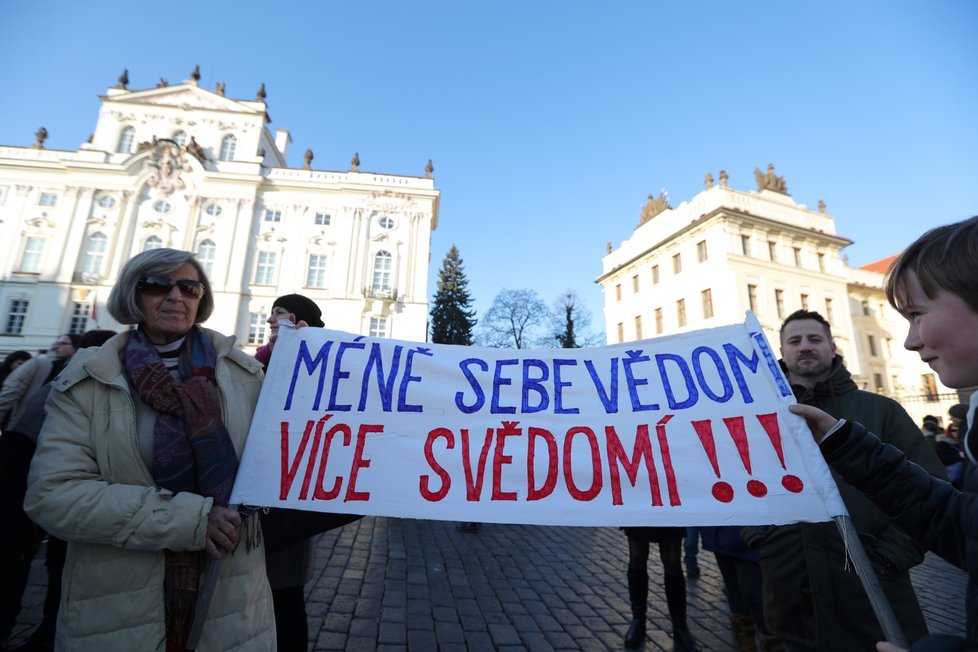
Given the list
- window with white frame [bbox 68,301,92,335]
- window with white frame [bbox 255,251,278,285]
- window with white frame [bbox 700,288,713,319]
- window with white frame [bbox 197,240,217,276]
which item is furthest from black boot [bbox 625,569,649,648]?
window with white frame [bbox 68,301,92,335]

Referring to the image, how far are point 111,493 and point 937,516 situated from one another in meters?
2.51

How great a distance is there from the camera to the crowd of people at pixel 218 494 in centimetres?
124

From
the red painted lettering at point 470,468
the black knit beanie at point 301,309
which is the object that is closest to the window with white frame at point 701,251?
the black knit beanie at point 301,309

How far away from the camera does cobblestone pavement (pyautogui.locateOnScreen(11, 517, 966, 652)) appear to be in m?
3.26

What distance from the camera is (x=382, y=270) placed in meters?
29.9

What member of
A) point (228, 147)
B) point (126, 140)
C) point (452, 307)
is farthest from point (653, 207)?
point (126, 140)

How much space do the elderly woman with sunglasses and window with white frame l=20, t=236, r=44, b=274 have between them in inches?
1483

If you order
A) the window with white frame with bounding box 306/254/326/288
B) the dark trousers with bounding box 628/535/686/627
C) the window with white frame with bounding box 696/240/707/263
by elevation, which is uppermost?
the window with white frame with bounding box 696/240/707/263

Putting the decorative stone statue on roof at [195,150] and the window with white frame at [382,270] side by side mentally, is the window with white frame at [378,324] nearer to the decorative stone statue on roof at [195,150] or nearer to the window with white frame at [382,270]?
the window with white frame at [382,270]

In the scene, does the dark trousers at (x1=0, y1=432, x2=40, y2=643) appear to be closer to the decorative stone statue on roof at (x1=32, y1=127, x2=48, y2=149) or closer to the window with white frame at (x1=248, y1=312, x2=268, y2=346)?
the window with white frame at (x1=248, y1=312, x2=268, y2=346)

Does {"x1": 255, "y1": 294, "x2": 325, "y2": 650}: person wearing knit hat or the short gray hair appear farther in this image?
{"x1": 255, "y1": 294, "x2": 325, "y2": 650}: person wearing knit hat

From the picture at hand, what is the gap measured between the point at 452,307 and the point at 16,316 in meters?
28.4

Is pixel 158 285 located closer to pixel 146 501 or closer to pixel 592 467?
pixel 146 501

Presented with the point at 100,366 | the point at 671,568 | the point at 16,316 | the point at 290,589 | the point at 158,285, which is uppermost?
the point at 16,316
